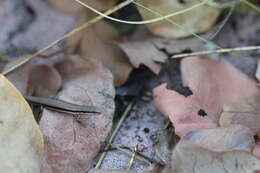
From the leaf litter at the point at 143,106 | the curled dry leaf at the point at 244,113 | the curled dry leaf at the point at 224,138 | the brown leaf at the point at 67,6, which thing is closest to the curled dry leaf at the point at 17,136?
the leaf litter at the point at 143,106

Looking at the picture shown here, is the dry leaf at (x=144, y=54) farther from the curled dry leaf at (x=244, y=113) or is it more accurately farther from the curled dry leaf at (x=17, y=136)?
the curled dry leaf at (x=17, y=136)

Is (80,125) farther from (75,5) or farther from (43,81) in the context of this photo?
(75,5)

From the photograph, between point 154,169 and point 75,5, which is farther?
point 75,5

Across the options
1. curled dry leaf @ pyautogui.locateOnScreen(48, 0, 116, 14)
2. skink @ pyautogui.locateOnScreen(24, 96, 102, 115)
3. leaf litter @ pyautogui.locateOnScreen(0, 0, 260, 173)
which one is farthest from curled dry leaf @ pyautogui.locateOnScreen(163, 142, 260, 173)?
curled dry leaf @ pyautogui.locateOnScreen(48, 0, 116, 14)

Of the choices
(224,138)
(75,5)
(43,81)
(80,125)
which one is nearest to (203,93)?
(224,138)

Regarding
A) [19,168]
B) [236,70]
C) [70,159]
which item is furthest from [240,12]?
[19,168]

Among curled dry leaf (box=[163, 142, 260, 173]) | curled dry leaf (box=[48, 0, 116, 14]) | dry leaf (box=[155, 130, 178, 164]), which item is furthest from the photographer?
curled dry leaf (box=[48, 0, 116, 14])

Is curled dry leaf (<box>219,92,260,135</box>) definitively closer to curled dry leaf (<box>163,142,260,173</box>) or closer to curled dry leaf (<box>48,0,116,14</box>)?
curled dry leaf (<box>163,142,260,173</box>)
